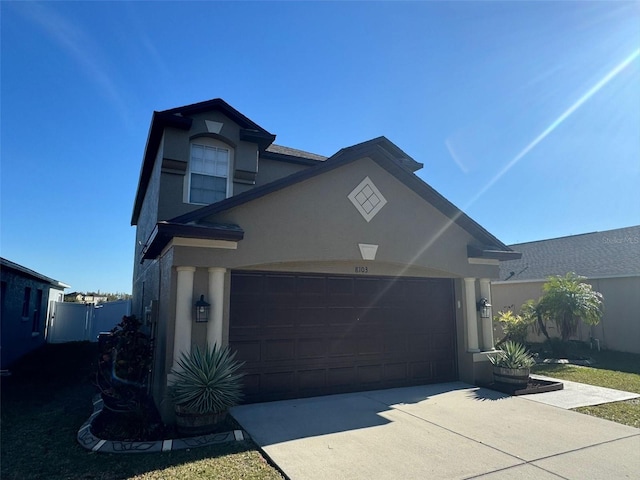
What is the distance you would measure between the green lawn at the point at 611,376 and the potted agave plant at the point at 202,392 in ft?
23.1

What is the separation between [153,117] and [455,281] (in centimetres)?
948

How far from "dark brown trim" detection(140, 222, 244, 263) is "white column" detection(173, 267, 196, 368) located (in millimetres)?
666

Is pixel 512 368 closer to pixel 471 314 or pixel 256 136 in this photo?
pixel 471 314

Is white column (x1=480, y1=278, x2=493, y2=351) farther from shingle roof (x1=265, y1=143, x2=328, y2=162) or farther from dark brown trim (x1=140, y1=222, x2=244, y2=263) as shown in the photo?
dark brown trim (x1=140, y1=222, x2=244, y2=263)

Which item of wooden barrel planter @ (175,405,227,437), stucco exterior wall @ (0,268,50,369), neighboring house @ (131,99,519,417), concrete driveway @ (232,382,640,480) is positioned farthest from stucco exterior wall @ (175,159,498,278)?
stucco exterior wall @ (0,268,50,369)

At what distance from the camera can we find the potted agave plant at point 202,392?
20.0ft

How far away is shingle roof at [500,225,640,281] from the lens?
57.5 feet

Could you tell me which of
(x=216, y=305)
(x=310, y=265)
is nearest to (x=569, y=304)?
(x=310, y=265)

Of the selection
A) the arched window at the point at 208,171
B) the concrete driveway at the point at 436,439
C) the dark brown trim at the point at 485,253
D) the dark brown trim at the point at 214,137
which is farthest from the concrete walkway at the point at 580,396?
the dark brown trim at the point at 214,137

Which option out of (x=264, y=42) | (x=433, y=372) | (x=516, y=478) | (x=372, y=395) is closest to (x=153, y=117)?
(x=264, y=42)

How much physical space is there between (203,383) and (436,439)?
3806 millimetres

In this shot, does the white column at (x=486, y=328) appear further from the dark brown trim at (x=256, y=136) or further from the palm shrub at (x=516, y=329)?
the dark brown trim at (x=256, y=136)

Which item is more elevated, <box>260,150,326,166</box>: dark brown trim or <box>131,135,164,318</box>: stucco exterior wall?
<box>260,150,326,166</box>: dark brown trim

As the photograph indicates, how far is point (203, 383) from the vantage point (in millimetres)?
6266
